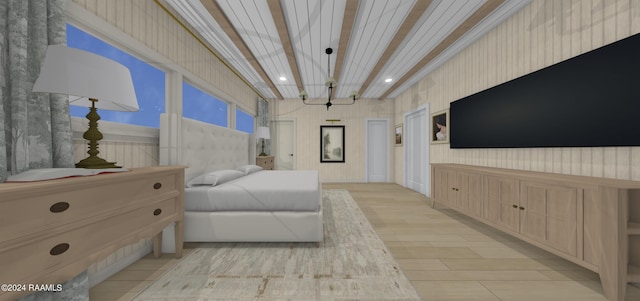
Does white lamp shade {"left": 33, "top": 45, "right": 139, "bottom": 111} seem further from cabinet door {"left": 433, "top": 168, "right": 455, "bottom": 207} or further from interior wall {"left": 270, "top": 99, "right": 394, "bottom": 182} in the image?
interior wall {"left": 270, "top": 99, "right": 394, "bottom": 182}

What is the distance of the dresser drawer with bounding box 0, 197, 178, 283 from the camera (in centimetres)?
92

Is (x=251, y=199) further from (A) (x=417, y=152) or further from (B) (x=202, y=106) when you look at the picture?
(A) (x=417, y=152)

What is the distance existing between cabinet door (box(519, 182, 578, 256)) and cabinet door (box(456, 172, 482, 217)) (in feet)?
1.95

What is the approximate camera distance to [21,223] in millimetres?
950

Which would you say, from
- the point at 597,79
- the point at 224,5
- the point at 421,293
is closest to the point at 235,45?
the point at 224,5

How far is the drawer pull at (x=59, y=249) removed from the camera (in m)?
1.06

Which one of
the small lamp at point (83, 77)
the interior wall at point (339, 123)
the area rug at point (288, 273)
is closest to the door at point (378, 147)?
the interior wall at point (339, 123)

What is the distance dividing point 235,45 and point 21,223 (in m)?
3.29

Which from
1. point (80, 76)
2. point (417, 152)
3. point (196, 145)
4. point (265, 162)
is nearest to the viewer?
point (80, 76)

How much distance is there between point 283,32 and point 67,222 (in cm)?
296

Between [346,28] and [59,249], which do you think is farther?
[346,28]

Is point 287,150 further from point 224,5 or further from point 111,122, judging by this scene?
point 111,122

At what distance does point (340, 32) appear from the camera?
127 inches

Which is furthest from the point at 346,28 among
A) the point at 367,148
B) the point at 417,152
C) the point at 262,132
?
the point at 367,148
